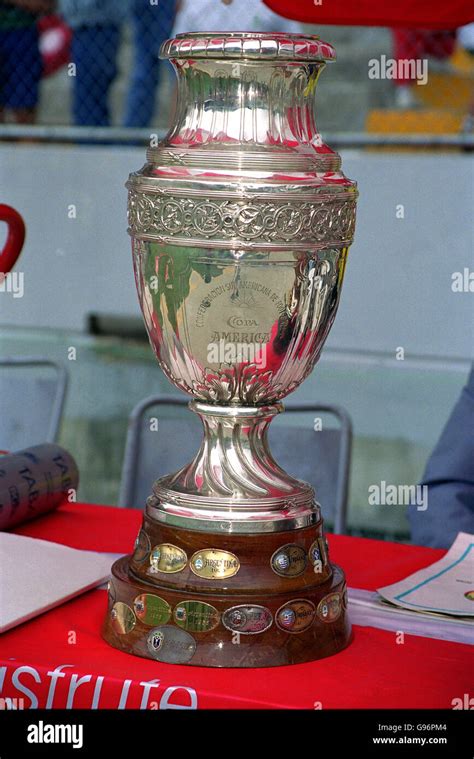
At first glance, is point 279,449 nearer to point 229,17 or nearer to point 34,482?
point 34,482

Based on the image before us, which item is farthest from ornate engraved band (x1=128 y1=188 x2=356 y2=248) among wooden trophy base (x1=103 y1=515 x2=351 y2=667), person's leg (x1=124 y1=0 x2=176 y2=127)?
person's leg (x1=124 y1=0 x2=176 y2=127)

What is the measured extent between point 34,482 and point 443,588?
0.43 m

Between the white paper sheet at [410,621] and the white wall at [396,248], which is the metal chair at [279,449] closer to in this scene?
the white paper sheet at [410,621]

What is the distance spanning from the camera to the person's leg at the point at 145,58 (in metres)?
3.24

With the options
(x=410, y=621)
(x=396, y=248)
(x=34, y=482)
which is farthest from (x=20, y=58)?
(x=410, y=621)

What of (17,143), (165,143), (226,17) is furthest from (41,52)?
(165,143)

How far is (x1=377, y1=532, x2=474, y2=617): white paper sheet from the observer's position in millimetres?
925

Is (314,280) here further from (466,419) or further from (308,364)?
(466,419)

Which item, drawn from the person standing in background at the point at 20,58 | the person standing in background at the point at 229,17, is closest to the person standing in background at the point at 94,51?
the person standing in background at the point at 20,58

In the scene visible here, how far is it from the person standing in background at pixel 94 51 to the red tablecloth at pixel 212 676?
267cm

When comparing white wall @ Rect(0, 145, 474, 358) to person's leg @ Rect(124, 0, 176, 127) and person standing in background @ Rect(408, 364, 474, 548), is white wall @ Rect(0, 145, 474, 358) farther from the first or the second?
person standing in background @ Rect(408, 364, 474, 548)

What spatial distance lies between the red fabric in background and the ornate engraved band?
20.4 inches

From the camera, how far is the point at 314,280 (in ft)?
2.70
